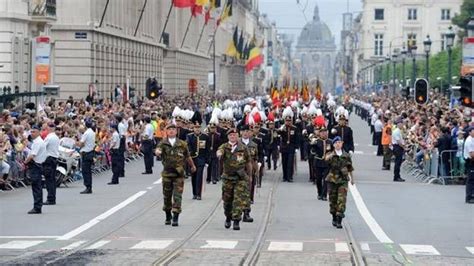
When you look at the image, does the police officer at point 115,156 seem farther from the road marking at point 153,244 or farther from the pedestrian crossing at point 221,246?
the road marking at point 153,244

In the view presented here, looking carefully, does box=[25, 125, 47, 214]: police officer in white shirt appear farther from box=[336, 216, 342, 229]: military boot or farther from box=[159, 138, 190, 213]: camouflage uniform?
box=[336, 216, 342, 229]: military boot

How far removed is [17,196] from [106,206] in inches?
123

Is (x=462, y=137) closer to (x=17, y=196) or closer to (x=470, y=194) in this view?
(x=470, y=194)

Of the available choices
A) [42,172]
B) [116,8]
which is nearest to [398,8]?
[116,8]

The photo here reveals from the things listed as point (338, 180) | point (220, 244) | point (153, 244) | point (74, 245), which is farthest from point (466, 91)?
point (74, 245)

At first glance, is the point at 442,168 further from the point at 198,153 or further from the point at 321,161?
the point at 198,153

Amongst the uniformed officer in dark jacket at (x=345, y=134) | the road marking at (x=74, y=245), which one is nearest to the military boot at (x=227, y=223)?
the road marking at (x=74, y=245)

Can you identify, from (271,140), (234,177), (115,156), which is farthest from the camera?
(271,140)

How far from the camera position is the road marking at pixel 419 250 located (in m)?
21.0

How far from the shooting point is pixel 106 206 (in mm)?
29141

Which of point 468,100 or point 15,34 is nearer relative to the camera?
point 468,100

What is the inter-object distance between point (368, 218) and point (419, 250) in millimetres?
5804

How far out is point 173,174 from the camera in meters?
25.0

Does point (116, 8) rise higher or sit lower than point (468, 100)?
higher
